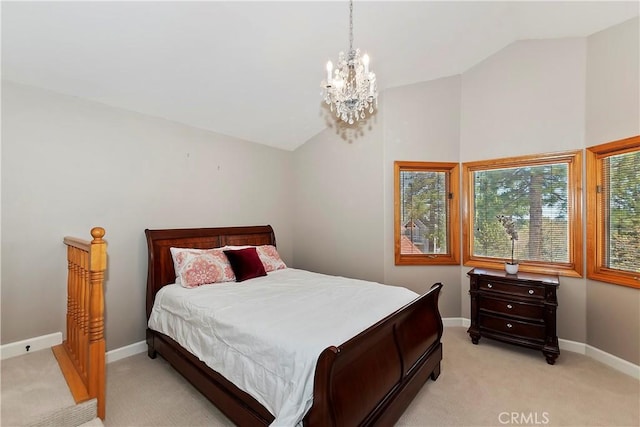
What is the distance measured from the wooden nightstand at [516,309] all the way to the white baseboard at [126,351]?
136 inches

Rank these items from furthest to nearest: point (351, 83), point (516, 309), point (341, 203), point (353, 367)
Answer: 1. point (341, 203)
2. point (516, 309)
3. point (351, 83)
4. point (353, 367)

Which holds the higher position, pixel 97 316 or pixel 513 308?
pixel 97 316

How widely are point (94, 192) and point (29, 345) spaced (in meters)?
1.33

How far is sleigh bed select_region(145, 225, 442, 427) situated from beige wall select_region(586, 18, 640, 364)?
1.68m

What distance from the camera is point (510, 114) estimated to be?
338cm

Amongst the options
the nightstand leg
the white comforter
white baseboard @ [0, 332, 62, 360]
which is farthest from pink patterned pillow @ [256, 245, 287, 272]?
the nightstand leg

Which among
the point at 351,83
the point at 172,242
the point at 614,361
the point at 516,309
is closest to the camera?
the point at 351,83

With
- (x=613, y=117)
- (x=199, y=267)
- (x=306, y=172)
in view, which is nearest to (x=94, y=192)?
(x=199, y=267)

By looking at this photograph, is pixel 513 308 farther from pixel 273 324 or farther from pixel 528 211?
pixel 273 324

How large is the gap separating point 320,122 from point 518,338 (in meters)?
3.38

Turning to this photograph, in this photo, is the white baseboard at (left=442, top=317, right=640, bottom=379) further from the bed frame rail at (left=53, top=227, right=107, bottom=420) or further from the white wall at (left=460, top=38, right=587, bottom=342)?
the bed frame rail at (left=53, top=227, right=107, bottom=420)

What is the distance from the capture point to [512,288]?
9.88ft

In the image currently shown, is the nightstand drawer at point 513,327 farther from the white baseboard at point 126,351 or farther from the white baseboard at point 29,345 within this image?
the white baseboard at point 29,345

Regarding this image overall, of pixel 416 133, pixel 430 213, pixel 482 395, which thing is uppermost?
pixel 416 133
